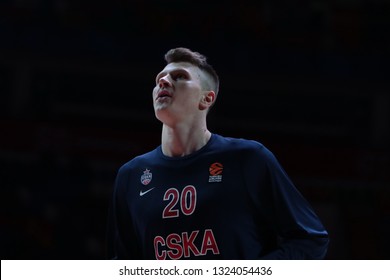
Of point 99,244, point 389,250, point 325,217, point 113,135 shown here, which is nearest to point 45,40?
point 113,135

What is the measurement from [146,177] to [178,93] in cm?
45

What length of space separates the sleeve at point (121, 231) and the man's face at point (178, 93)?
1.52 feet

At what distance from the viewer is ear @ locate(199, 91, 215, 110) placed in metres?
3.50

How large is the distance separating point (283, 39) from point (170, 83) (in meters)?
11.5

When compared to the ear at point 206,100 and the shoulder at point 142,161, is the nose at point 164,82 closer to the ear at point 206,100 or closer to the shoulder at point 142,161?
the ear at point 206,100

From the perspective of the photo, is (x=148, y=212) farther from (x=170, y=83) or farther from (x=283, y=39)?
(x=283, y=39)

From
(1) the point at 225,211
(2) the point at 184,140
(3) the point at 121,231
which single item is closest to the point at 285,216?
(1) the point at 225,211

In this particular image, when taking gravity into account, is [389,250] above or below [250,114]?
below

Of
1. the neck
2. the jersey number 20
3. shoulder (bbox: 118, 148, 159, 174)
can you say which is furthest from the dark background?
the jersey number 20

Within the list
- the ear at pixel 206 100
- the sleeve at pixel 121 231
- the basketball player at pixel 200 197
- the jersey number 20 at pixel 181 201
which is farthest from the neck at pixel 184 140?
the sleeve at pixel 121 231

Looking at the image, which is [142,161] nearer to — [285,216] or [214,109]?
[285,216]

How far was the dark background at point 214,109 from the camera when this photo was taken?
12.3 metres

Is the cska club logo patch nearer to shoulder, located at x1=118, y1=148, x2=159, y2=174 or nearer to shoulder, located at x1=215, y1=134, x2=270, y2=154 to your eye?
shoulder, located at x1=118, y1=148, x2=159, y2=174

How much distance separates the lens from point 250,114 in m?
15.6
